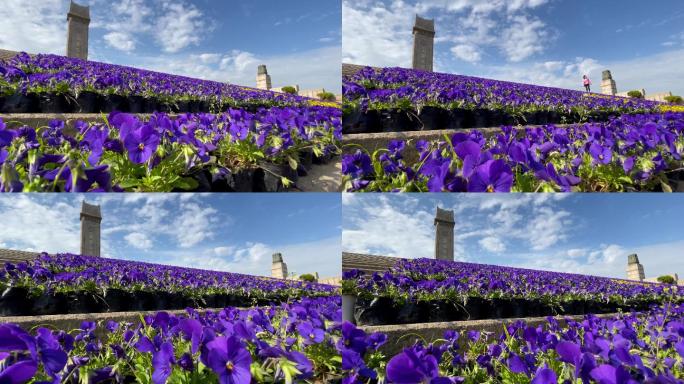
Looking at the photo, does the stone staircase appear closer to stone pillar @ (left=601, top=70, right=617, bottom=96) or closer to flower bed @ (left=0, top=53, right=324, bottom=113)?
flower bed @ (left=0, top=53, right=324, bottom=113)

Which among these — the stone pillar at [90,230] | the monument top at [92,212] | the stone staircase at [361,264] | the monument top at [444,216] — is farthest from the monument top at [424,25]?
the stone staircase at [361,264]

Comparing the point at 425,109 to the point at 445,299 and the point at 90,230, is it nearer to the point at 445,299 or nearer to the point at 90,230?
the point at 445,299

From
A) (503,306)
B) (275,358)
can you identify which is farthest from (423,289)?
(275,358)

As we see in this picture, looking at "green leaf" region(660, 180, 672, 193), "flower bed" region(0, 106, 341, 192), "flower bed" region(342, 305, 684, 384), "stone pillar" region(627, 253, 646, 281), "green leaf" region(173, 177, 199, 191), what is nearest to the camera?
"flower bed" region(342, 305, 684, 384)

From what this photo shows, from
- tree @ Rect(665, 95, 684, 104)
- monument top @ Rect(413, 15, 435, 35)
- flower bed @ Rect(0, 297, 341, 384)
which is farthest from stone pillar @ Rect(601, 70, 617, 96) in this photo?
flower bed @ Rect(0, 297, 341, 384)

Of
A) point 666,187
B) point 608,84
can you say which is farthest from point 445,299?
point 608,84

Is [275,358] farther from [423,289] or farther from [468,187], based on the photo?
[423,289]
